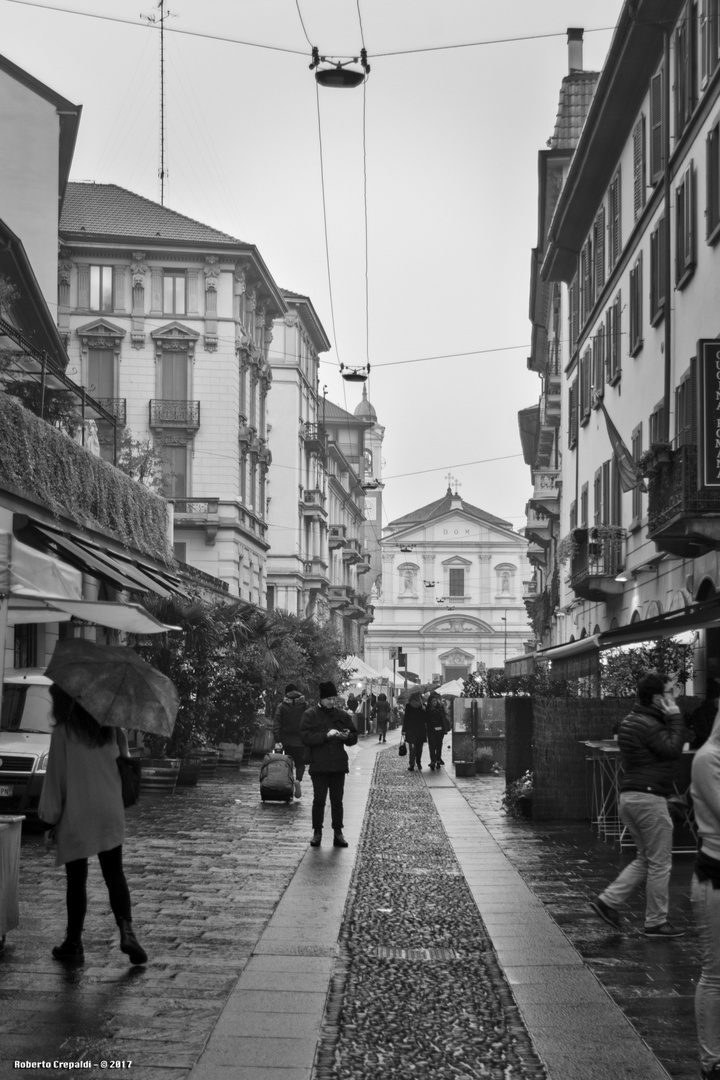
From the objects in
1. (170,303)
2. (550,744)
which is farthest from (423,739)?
(170,303)

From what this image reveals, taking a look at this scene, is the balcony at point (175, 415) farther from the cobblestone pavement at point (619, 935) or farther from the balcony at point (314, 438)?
the cobblestone pavement at point (619, 935)

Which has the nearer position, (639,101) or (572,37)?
(639,101)

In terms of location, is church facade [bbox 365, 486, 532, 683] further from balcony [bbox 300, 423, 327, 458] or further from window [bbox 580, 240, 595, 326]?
window [bbox 580, 240, 595, 326]

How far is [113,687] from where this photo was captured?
26.5 feet

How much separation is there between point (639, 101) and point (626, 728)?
19.7m

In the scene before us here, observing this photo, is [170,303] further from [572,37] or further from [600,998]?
[600,998]

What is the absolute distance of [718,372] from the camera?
55.3 ft

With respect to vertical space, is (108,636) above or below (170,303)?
below

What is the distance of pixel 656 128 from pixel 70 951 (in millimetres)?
19868

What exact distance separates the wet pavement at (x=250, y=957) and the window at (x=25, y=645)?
20.7 feet

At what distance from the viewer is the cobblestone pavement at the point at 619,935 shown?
6719 mm

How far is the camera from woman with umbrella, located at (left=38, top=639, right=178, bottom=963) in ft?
26.0

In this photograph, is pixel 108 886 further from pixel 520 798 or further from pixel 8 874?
pixel 520 798

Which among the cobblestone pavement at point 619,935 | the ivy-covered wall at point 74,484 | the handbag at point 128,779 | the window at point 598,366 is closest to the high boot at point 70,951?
the handbag at point 128,779
